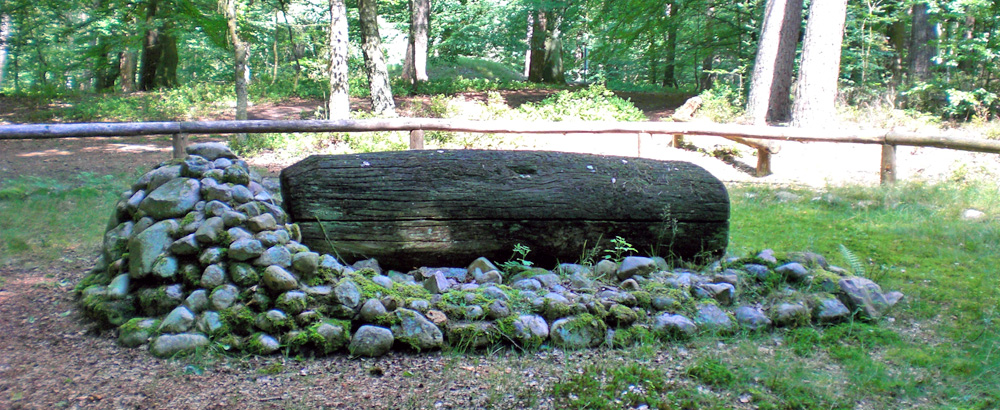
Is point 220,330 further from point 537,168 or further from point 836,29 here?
point 836,29

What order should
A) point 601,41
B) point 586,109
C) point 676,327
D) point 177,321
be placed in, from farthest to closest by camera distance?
1. point 601,41
2. point 586,109
3. point 676,327
4. point 177,321

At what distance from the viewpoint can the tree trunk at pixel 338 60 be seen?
1179 centimetres

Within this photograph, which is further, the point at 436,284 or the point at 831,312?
the point at 436,284

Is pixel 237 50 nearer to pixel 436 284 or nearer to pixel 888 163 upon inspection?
pixel 436 284

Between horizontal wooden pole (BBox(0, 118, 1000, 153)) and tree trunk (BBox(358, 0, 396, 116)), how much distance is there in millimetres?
4719

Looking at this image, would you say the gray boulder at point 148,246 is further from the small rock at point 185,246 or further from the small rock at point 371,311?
the small rock at point 371,311

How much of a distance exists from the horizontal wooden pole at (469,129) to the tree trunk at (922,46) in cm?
738

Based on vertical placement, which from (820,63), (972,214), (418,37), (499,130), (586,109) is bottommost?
(972,214)

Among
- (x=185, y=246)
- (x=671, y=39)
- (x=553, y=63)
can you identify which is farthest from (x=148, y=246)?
(x=553, y=63)

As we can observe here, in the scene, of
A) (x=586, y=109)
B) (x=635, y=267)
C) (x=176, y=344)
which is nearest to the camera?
(x=176, y=344)

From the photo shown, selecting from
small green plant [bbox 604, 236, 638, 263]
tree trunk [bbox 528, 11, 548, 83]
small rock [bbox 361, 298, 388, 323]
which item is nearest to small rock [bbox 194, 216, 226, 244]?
small rock [bbox 361, 298, 388, 323]

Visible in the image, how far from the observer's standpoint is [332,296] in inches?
133

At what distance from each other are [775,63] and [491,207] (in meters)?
10.5

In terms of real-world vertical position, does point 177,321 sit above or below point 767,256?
below
